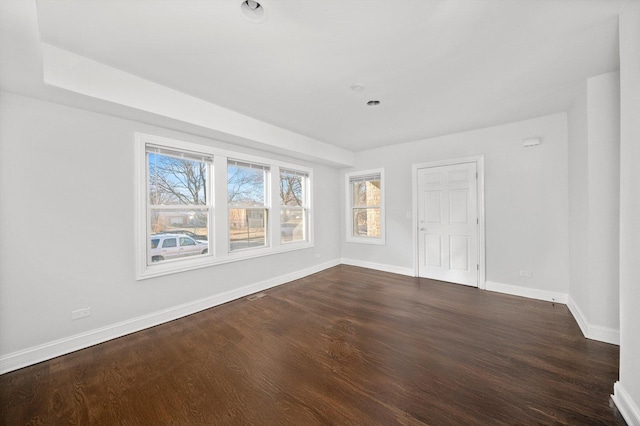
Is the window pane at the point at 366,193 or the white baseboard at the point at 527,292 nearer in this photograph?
the white baseboard at the point at 527,292

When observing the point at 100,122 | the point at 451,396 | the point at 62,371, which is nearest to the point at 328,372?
the point at 451,396

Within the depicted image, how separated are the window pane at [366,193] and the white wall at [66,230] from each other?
378 cm

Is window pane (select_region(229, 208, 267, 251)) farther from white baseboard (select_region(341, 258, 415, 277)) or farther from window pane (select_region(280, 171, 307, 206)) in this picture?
white baseboard (select_region(341, 258, 415, 277))

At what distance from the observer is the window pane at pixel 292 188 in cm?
450

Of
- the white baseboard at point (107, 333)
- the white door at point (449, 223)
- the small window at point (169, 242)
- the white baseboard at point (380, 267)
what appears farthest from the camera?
the white baseboard at point (380, 267)

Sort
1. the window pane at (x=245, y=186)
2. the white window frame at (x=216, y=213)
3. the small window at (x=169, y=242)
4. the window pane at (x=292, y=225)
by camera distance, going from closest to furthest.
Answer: the white window frame at (x=216, y=213) → the small window at (x=169, y=242) → the window pane at (x=245, y=186) → the window pane at (x=292, y=225)

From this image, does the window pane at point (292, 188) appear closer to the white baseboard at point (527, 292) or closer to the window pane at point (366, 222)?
the window pane at point (366, 222)

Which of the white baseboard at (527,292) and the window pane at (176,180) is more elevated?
the window pane at (176,180)

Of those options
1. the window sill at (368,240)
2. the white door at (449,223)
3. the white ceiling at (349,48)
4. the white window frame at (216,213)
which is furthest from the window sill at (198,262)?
the white door at (449,223)

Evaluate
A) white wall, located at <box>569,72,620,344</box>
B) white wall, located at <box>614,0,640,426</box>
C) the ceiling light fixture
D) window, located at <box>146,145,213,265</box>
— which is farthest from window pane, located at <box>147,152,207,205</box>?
white wall, located at <box>569,72,620,344</box>

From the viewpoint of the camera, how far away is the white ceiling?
5.10 feet

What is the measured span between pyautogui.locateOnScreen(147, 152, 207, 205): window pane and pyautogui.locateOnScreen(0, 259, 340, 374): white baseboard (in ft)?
4.36

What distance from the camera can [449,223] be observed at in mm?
4133

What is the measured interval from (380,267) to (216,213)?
342cm
